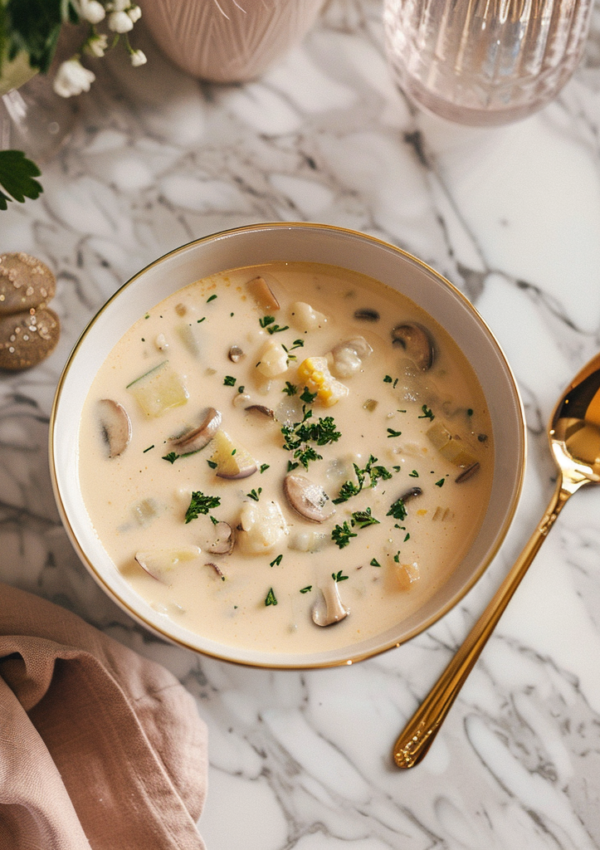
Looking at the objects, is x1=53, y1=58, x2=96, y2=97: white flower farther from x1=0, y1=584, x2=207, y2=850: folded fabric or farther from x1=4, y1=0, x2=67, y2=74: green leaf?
x1=0, y1=584, x2=207, y2=850: folded fabric

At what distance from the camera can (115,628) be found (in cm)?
172

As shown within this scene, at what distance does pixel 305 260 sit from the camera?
1738mm

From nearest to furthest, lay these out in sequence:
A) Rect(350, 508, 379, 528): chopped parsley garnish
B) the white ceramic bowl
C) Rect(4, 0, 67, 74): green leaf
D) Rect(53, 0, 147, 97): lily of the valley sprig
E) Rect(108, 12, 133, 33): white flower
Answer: Rect(4, 0, 67, 74): green leaf < Rect(53, 0, 147, 97): lily of the valley sprig < Rect(108, 12, 133, 33): white flower < the white ceramic bowl < Rect(350, 508, 379, 528): chopped parsley garnish

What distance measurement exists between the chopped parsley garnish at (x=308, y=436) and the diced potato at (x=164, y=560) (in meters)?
0.30

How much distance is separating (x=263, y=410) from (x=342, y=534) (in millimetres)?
321

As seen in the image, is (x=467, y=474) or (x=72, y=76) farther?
(x=467, y=474)

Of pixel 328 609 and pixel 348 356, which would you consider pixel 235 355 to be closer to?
pixel 348 356

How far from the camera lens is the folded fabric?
153 centimetres

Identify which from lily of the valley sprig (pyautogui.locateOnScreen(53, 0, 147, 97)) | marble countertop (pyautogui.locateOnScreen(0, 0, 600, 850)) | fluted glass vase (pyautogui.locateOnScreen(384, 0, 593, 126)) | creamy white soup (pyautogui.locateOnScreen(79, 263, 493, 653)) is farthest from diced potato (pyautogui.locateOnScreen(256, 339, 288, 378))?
fluted glass vase (pyautogui.locateOnScreen(384, 0, 593, 126))

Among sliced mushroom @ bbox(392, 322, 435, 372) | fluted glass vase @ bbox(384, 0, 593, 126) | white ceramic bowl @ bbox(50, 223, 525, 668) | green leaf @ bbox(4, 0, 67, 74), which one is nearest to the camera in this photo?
Result: green leaf @ bbox(4, 0, 67, 74)

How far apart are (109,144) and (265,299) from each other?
61 cm

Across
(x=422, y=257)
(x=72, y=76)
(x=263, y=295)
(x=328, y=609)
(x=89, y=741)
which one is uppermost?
(x=72, y=76)

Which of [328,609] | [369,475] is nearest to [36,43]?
[369,475]

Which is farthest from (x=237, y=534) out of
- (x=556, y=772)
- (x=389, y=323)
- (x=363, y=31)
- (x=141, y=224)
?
(x=363, y=31)
